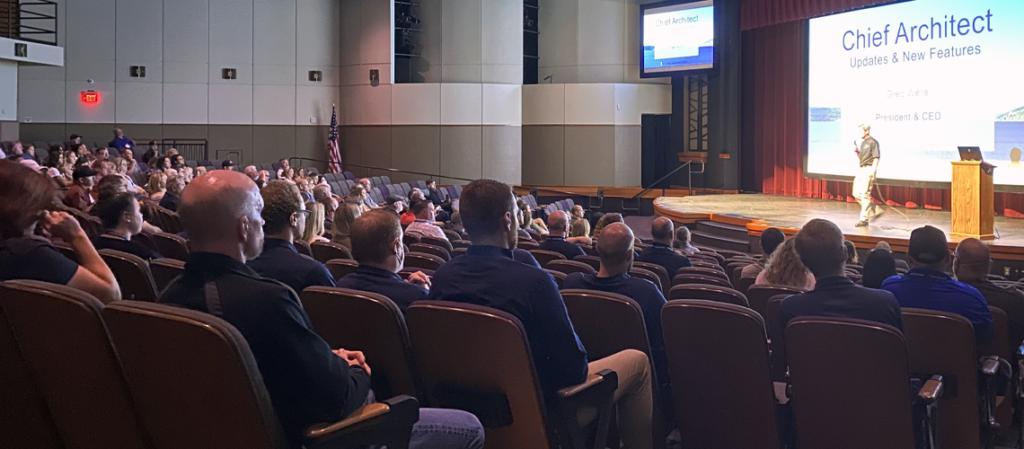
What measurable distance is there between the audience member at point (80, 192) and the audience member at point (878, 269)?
529 cm

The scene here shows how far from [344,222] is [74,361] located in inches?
129

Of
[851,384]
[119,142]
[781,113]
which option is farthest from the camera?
[781,113]

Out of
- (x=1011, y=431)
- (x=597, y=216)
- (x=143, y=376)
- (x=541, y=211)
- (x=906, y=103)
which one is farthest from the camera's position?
(x=597, y=216)

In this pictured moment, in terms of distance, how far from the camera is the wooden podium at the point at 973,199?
9070 mm

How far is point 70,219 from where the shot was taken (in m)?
2.92

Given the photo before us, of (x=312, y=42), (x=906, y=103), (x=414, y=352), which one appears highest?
(x=312, y=42)

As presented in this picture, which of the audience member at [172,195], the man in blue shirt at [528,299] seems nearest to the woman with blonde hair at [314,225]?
the audience member at [172,195]

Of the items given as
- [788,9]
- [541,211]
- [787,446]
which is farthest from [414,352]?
[788,9]

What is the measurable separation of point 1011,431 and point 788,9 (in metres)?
12.2

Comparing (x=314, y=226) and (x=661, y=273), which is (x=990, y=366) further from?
(x=314, y=226)

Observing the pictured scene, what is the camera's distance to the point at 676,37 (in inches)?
659

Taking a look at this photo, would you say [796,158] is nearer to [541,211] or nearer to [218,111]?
[541,211]

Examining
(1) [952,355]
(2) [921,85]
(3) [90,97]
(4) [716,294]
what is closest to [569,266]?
(4) [716,294]

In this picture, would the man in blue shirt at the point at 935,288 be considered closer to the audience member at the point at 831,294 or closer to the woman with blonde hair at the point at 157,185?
A: the audience member at the point at 831,294
